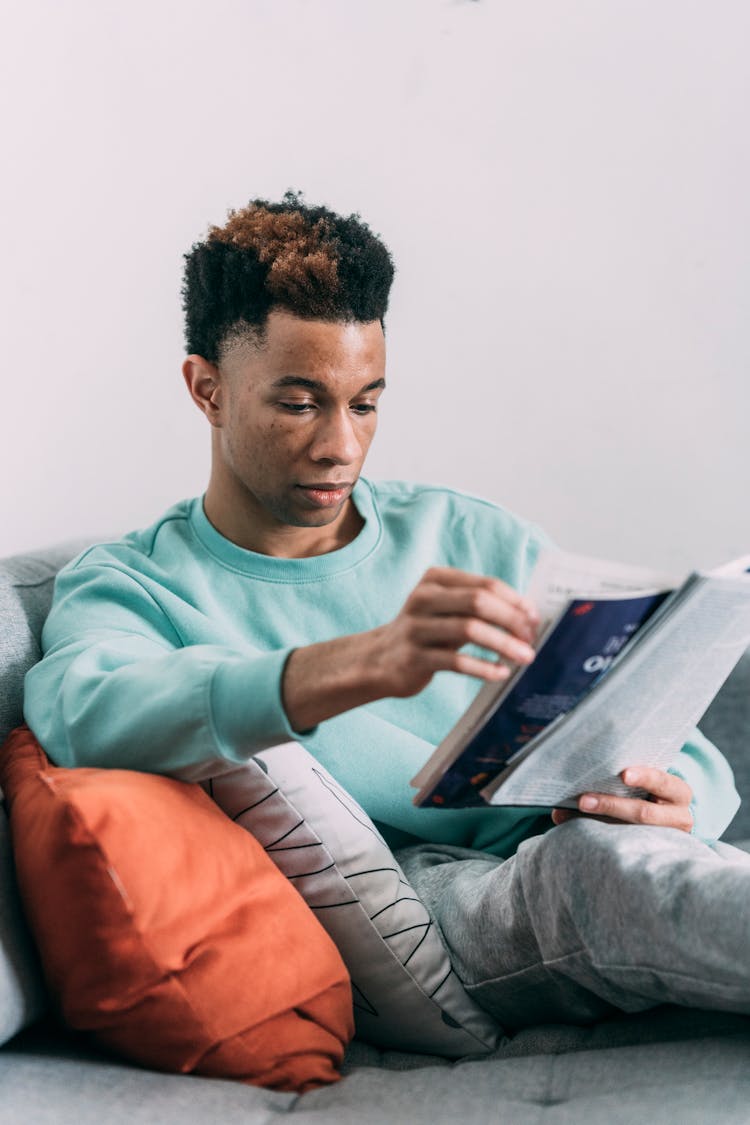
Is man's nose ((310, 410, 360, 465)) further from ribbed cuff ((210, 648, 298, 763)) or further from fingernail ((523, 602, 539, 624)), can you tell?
fingernail ((523, 602, 539, 624))

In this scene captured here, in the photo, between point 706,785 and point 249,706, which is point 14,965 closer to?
point 249,706

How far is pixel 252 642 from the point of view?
1371 mm

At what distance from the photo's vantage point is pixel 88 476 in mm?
2170

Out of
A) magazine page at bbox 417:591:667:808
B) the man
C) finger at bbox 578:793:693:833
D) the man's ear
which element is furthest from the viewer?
the man's ear

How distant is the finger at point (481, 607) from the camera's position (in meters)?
0.81

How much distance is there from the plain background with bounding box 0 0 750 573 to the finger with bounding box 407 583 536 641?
1.40 m

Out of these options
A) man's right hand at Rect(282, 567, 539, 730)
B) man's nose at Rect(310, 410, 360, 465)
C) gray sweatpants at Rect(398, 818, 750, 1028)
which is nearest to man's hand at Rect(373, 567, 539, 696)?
man's right hand at Rect(282, 567, 539, 730)

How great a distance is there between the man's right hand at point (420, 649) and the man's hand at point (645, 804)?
0.24 m

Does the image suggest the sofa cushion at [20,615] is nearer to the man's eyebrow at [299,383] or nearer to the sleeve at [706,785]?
the man's eyebrow at [299,383]

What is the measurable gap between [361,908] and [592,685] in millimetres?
371

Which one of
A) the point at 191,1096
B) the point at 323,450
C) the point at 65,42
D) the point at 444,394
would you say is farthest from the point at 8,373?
the point at 191,1096

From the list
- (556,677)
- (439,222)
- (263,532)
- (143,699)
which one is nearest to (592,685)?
(556,677)

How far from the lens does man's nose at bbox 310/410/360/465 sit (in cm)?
130

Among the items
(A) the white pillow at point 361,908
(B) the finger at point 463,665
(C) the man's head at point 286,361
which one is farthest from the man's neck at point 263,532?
(B) the finger at point 463,665
